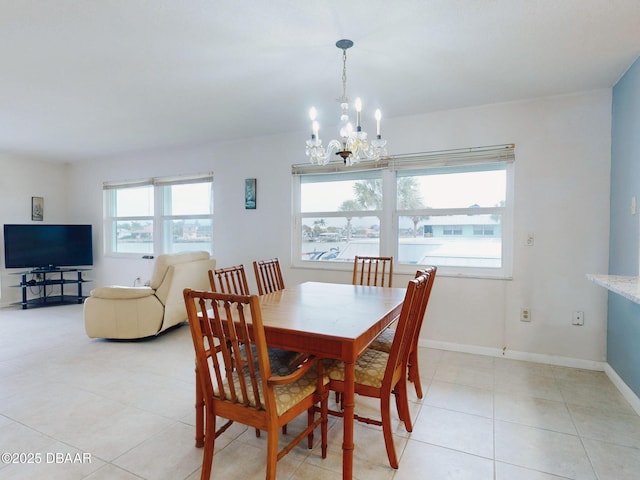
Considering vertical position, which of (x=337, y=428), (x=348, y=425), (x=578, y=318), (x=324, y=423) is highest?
(x=578, y=318)

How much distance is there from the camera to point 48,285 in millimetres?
5535

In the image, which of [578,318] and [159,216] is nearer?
[578,318]

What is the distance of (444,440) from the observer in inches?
75.7

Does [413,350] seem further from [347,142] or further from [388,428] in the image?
[347,142]

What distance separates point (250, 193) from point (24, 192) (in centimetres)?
395

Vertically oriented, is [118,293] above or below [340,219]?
below

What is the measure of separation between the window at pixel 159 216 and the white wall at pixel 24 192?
39.4 inches

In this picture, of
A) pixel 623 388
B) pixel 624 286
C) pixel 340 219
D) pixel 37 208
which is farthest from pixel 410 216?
pixel 37 208

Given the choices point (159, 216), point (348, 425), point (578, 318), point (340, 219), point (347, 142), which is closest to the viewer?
point (348, 425)

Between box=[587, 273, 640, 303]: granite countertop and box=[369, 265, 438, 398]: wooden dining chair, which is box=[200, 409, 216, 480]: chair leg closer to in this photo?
box=[369, 265, 438, 398]: wooden dining chair

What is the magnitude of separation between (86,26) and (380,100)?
85.9 inches

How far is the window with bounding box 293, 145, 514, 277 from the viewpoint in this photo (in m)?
3.27

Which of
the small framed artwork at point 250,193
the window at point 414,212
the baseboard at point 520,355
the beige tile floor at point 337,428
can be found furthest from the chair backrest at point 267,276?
the baseboard at point 520,355

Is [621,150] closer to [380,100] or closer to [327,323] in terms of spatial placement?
[380,100]
